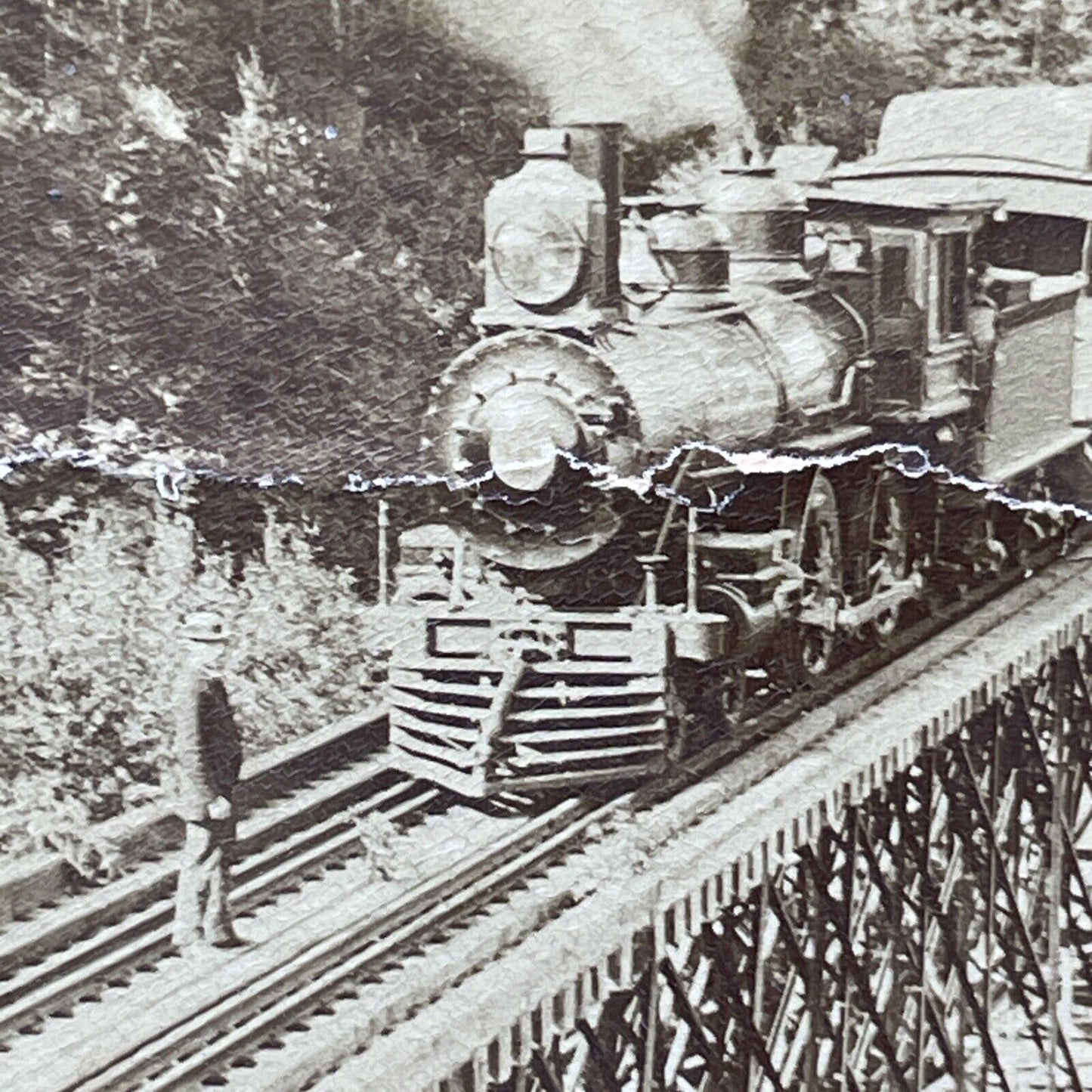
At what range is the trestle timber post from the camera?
6.60ft

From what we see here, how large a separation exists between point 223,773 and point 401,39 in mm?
897

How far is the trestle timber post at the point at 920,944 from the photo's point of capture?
2012 millimetres

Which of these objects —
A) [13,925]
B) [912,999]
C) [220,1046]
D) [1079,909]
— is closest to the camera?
[220,1046]

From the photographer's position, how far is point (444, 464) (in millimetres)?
1968

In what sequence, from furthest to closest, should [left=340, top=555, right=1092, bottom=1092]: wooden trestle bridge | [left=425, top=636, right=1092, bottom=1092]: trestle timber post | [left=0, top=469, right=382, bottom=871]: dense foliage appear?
[left=425, top=636, right=1092, bottom=1092]: trestle timber post, [left=0, top=469, right=382, bottom=871]: dense foliage, [left=340, top=555, right=1092, bottom=1092]: wooden trestle bridge

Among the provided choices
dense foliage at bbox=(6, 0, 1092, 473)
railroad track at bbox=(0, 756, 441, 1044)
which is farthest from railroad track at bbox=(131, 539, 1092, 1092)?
dense foliage at bbox=(6, 0, 1092, 473)

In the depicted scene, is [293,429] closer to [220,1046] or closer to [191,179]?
[191,179]

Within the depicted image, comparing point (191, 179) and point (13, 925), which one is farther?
point (191, 179)

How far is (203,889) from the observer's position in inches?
71.2

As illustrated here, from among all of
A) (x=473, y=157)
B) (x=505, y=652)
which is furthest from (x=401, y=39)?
(x=505, y=652)

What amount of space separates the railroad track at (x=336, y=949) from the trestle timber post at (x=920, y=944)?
0.17 metres

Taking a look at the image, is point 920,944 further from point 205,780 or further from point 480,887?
point 205,780

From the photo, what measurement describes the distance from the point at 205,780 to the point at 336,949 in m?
0.25

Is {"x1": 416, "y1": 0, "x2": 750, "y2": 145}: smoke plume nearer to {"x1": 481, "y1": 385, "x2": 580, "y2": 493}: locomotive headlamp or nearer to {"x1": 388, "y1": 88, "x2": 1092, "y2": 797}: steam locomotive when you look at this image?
{"x1": 388, "y1": 88, "x2": 1092, "y2": 797}: steam locomotive
